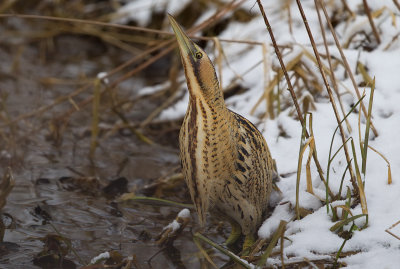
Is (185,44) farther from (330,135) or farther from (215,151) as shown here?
(330,135)

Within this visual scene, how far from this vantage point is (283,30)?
397 centimetres

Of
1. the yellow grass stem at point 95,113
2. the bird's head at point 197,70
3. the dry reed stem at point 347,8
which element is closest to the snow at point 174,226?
the bird's head at point 197,70

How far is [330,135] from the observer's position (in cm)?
291

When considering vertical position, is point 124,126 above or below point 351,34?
below

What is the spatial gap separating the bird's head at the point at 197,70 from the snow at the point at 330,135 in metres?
0.57

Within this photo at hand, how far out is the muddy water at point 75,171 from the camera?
2494 millimetres

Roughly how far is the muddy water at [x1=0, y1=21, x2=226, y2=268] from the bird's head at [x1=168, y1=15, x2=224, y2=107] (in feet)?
2.21

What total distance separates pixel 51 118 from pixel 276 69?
1427 millimetres

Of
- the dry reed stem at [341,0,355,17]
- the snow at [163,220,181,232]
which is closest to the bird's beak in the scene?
the snow at [163,220,181,232]

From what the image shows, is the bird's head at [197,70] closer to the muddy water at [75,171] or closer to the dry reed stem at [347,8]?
the muddy water at [75,171]

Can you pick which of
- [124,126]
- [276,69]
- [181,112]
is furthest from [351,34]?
[124,126]

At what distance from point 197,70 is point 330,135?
1.02m

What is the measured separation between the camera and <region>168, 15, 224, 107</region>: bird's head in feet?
6.89

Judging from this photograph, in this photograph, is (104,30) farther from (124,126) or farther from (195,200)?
(195,200)
